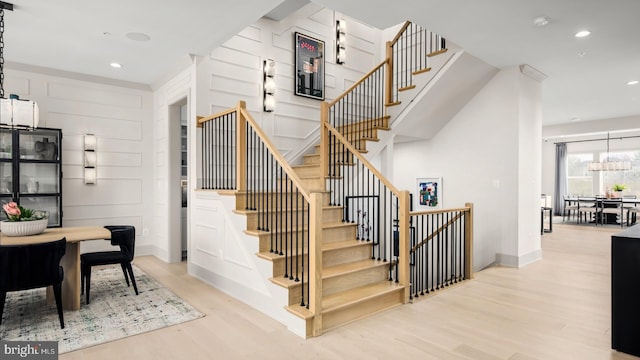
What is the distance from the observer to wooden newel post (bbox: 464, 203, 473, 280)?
4.66 m

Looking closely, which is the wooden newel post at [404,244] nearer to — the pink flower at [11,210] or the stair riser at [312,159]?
the stair riser at [312,159]

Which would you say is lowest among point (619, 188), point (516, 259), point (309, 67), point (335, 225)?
point (516, 259)

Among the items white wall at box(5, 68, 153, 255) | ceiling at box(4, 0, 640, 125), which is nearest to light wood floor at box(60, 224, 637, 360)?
white wall at box(5, 68, 153, 255)

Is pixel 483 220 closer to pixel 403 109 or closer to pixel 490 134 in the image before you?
pixel 490 134

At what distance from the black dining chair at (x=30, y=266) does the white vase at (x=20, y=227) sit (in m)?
0.63

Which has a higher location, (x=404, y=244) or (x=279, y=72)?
(x=279, y=72)

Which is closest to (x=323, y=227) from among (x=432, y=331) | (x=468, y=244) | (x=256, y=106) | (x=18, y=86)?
(x=432, y=331)

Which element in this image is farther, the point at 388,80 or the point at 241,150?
the point at 388,80

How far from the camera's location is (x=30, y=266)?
289cm

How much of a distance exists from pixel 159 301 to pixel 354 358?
7.60ft

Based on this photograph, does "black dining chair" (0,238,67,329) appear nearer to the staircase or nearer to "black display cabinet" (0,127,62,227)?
the staircase

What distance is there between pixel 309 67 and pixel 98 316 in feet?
15.3

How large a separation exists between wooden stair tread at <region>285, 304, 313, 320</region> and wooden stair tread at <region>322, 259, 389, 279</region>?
16.6 inches

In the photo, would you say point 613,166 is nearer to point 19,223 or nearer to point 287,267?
point 287,267
